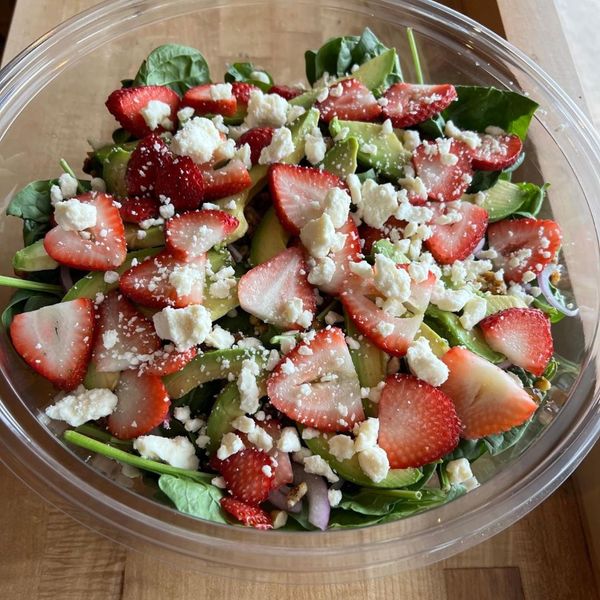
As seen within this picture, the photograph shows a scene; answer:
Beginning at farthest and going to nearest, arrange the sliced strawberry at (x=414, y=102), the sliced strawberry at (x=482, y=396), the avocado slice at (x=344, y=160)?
the sliced strawberry at (x=414, y=102), the avocado slice at (x=344, y=160), the sliced strawberry at (x=482, y=396)

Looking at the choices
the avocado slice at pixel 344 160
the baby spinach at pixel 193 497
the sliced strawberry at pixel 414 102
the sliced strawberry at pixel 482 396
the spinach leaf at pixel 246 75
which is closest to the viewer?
the baby spinach at pixel 193 497

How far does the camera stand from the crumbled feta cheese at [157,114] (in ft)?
3.78

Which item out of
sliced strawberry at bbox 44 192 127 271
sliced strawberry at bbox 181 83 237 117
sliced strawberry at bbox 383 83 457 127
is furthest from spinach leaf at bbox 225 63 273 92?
sliced strawberry at bbox 44 192 127 271

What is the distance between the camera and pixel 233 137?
3.83ft

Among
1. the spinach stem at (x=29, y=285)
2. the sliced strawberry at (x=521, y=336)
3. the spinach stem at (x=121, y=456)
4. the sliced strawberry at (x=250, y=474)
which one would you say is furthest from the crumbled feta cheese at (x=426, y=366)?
the spinach stem at (x=29, y=285)

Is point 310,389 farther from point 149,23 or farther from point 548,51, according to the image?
point 548,51

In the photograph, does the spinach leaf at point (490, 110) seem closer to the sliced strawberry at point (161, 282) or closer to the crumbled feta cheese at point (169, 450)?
the sliced strawberry at point (161, 282)

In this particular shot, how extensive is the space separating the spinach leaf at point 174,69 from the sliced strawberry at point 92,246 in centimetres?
39

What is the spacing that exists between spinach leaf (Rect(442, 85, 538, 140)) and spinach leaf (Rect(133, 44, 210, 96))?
49cm

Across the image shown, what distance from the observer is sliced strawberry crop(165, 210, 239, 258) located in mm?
1018

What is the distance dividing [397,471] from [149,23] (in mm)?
997

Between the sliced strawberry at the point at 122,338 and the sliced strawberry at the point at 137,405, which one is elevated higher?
the sliced strawberry at the point at 122,338

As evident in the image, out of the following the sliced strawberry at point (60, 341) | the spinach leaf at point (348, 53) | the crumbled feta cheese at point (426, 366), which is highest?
the spinach leaf at point (348, 53)

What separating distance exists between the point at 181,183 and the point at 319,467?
0.48 metres
